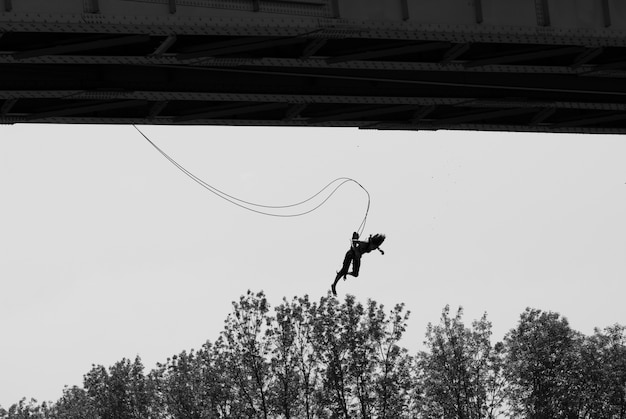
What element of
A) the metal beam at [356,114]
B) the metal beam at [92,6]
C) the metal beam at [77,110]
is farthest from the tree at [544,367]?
the metal beam at [92,6]

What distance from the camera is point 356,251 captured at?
29.2 m

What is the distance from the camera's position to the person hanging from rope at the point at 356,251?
2908 cm

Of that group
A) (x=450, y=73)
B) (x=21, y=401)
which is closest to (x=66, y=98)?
(x=450, y=73)

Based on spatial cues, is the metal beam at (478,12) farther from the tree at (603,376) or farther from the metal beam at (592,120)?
the tree at (603,376)

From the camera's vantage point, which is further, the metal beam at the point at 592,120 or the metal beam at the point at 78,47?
the metal beam at the point at 592,120

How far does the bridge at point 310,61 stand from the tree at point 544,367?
4080cm

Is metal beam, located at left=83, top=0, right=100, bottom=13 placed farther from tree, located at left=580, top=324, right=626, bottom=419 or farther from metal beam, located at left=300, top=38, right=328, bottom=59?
tree, located at left=580, top=324, right=626, bottom=419

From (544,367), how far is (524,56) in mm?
47459

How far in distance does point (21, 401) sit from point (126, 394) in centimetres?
1516

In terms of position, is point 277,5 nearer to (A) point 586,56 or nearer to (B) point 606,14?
(B) point 606,14

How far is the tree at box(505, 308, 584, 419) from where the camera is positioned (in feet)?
241

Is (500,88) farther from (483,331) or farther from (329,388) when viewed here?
(483,331)

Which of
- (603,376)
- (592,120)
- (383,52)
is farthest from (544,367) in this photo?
(383,52)

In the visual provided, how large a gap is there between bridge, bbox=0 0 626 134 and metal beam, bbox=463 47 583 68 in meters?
0.04
